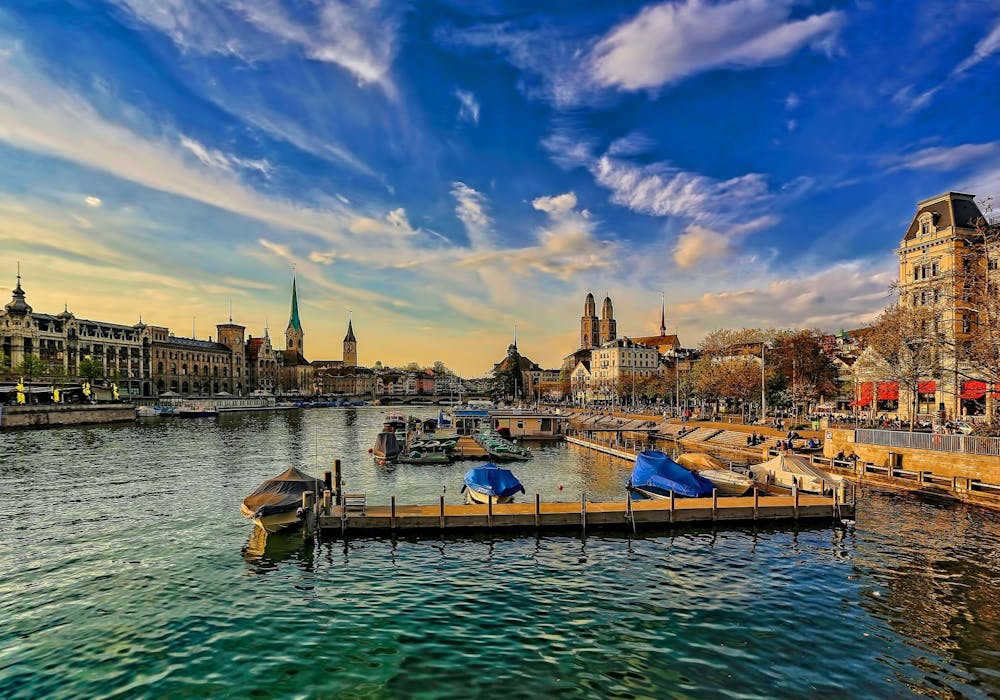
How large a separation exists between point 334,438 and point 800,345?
7777 cm

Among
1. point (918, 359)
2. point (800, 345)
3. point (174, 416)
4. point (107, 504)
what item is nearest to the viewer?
point (107, 504)

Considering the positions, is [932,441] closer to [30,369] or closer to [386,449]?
[386,449]

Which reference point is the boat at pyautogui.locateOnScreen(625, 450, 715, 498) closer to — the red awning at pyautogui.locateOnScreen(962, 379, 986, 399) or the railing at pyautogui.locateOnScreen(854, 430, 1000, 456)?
the railing at pyautogui.locateOnScreen(854, 430, 1000, 456)

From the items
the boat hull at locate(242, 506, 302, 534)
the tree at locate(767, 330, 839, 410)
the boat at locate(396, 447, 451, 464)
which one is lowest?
the boat at locate(396, 447, 451, 464)

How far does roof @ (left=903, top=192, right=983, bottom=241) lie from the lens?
217ft

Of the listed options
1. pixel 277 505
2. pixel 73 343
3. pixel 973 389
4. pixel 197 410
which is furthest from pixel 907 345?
pixel 73 343

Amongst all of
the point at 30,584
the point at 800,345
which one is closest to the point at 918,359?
the point at 800,345

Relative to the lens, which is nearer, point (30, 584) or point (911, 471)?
point (30, 584)

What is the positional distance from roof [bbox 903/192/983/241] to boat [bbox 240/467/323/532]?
257ft

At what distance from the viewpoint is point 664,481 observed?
37250 mm

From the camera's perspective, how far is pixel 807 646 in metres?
17.8

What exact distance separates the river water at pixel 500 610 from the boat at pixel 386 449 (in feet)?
83.3

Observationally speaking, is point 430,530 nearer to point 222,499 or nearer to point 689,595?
Result: point 689,595

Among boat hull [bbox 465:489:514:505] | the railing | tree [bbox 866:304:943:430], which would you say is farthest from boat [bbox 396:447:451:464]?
tree [bbox 866:304:943:430]
